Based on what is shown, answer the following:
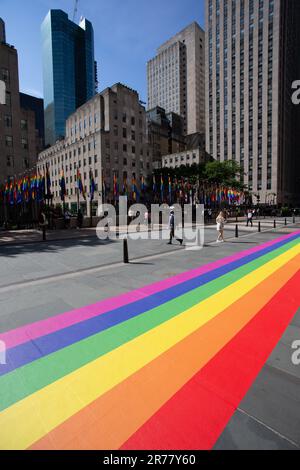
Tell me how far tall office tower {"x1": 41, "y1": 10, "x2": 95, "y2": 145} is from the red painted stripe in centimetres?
17317

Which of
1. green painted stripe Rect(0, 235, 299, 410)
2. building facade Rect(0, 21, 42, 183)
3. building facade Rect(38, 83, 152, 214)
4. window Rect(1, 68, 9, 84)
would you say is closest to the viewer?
green painted stripe Rect(0, 235, 299, 410)

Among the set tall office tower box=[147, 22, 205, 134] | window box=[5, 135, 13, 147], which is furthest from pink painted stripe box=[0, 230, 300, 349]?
tall office tower box=[147, 22, 205, 134]

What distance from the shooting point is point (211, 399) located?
2648 mm

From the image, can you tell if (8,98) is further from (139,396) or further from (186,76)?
(186,76)

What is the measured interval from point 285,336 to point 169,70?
587 ft

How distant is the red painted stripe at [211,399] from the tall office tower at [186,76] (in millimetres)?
150066

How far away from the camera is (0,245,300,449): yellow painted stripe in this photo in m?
2.34

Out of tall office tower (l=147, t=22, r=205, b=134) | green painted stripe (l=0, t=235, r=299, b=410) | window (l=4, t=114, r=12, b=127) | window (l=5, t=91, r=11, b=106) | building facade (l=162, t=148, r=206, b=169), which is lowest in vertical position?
green painted stripe (l=0, t=235, r=299, b=410)

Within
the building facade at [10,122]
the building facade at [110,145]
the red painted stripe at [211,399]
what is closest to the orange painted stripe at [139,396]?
the red painted stripe at [211,399]

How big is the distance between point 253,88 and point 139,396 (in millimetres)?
112387

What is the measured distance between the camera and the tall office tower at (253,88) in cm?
8856

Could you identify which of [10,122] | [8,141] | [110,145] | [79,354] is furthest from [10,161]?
[79,354]

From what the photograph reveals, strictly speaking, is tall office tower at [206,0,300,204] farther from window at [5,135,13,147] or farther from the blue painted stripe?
the blue painted stripe

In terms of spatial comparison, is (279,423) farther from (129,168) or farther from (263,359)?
(129,168)
